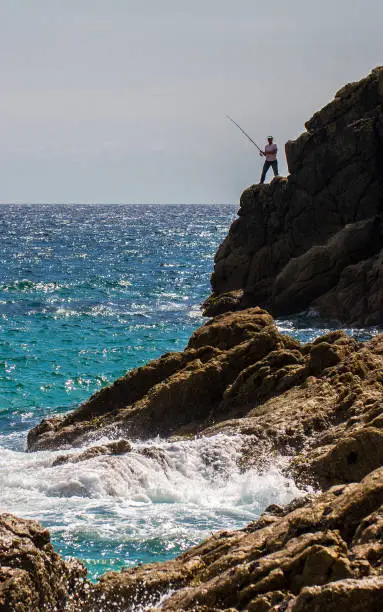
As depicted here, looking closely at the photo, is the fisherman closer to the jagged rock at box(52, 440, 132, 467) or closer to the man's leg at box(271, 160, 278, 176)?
the man's leg at box(271, 160, 278, 176)

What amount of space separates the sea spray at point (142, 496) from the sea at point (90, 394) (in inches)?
0.8

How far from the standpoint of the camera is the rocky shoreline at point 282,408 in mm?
7102

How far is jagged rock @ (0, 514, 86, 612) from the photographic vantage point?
7770 millimetres

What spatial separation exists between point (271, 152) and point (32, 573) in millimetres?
31316

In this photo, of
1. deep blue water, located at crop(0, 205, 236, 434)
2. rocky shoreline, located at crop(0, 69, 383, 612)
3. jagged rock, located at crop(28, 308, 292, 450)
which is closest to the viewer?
rocky shoreline, located at crop(0, 69, 383, 612)

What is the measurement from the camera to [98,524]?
12.4 meters

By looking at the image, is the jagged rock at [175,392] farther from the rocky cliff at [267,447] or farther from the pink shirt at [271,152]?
the pink shirt at [271,152]

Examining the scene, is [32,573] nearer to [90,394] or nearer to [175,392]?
[175,392]

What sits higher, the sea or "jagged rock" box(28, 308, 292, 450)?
"jagged rock" box(28, 308, 292, 450)

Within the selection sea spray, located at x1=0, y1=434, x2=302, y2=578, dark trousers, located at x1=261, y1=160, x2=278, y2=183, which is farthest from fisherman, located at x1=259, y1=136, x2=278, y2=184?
sea spray, located at x1=0, y1=434, x2=302, y2=578

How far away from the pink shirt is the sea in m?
8.09

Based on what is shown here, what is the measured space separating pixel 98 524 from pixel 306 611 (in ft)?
22.2

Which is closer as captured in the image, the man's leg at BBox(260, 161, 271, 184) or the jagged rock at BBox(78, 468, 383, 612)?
the jagged rock at BBox(78, 468, 383, 612)

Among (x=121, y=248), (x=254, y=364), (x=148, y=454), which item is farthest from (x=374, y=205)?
(x=121, y=248)
